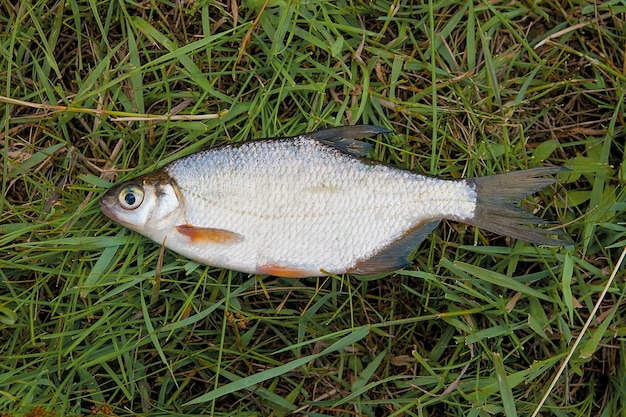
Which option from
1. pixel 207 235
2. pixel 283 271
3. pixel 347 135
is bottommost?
pixel 283 271

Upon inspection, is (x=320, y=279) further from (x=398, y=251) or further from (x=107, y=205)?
(x=107, y=205)

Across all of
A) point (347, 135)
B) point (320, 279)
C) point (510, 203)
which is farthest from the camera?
point (320, 279)

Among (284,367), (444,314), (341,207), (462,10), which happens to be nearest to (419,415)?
(444,314)

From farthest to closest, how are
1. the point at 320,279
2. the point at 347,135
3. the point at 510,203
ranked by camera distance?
the point at 320,279
the point at 347,135
the point at 510,203

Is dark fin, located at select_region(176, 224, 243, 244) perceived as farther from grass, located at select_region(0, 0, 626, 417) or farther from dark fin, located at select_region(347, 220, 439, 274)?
dark fin, located at select_region(347, 220, 439, 274)

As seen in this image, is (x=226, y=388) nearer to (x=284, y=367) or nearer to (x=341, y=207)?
(x=284, y=367)

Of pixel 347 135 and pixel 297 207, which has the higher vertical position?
pixel 347 135

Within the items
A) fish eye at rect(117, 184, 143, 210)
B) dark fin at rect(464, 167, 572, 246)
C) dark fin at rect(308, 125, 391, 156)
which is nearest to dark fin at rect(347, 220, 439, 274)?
dark fin at rect(464, 167, 572, 246)

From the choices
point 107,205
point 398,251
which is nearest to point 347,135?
point 398,251
